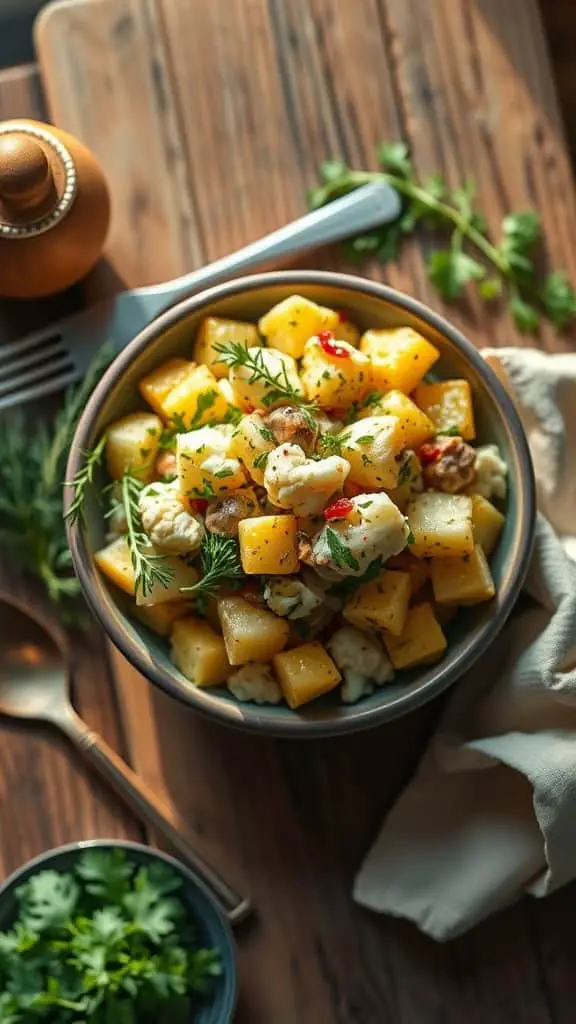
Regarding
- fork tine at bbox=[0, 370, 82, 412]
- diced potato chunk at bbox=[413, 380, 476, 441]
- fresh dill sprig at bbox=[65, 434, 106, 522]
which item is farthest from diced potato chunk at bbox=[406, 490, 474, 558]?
fork tine at bbox=[0, 370, 82, 412]

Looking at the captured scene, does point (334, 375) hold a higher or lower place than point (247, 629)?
higher

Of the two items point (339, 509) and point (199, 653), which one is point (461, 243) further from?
point (199, 653)

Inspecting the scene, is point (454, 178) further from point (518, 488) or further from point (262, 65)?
point (518, 488)

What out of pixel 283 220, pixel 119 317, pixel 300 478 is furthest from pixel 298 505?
pixel 283 220

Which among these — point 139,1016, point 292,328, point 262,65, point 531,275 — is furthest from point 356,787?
point 262,65

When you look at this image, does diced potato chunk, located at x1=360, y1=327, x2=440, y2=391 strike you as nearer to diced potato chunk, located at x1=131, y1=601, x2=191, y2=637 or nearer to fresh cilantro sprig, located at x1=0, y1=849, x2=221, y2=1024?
diced potato chunk, located at x1=131, y1=601, x2=191, y2=637
